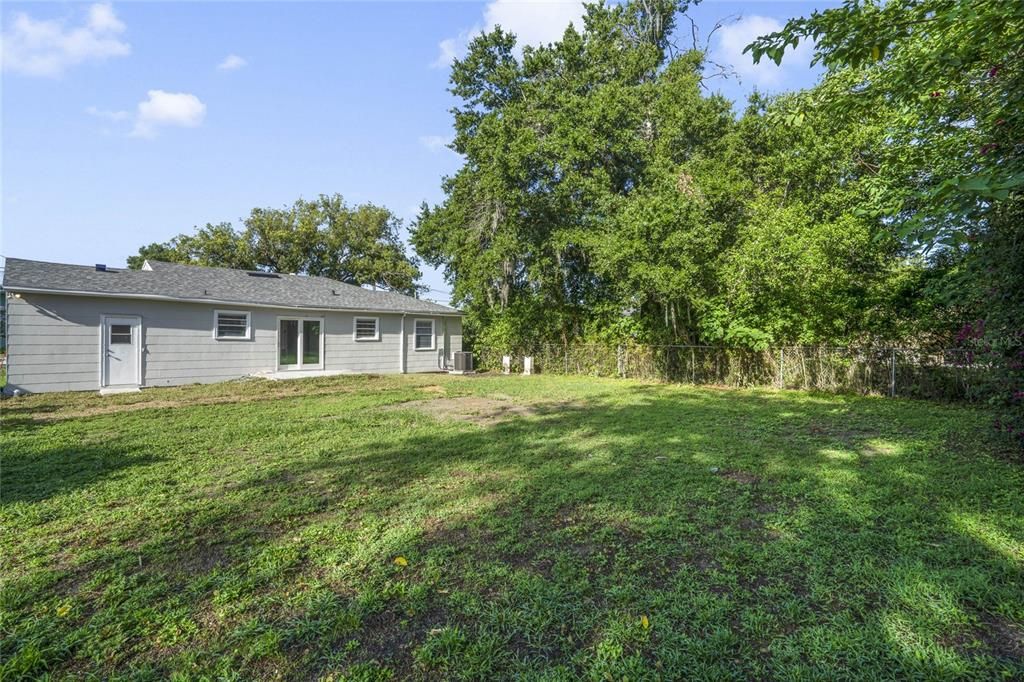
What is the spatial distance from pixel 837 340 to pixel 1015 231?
667cm

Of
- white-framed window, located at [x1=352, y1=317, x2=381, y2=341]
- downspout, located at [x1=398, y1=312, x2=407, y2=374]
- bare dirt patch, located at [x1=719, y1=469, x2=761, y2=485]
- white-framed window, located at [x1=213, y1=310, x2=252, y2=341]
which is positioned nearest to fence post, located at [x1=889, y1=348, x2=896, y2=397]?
bare dirt patch, located at [x1=719, y1=469, x2=761, y2=485]

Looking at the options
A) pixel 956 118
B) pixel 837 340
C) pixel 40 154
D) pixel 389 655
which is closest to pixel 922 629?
pixel 389 655

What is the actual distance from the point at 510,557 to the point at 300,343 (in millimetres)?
12591

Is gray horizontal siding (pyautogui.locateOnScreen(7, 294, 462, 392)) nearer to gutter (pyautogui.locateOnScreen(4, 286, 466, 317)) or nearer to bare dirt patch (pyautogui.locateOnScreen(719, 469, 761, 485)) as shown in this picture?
gutter (pyautogui.locateOnScreen(4, 286, 466, 317))

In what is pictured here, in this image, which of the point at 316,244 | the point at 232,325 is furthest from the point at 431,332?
the point at 316,244

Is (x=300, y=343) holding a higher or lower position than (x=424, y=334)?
lower

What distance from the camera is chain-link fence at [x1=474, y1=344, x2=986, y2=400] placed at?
9250 mm

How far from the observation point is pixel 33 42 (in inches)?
239

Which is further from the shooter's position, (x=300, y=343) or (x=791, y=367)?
(x=300, y=343)

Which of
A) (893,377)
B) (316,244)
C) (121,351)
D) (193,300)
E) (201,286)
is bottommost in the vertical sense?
(893,377)

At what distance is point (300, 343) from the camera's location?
44.8 ft

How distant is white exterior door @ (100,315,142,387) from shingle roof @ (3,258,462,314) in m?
0.74

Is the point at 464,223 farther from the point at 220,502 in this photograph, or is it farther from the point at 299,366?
the point at 220,502

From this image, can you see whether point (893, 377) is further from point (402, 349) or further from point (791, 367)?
point (402, 349)
